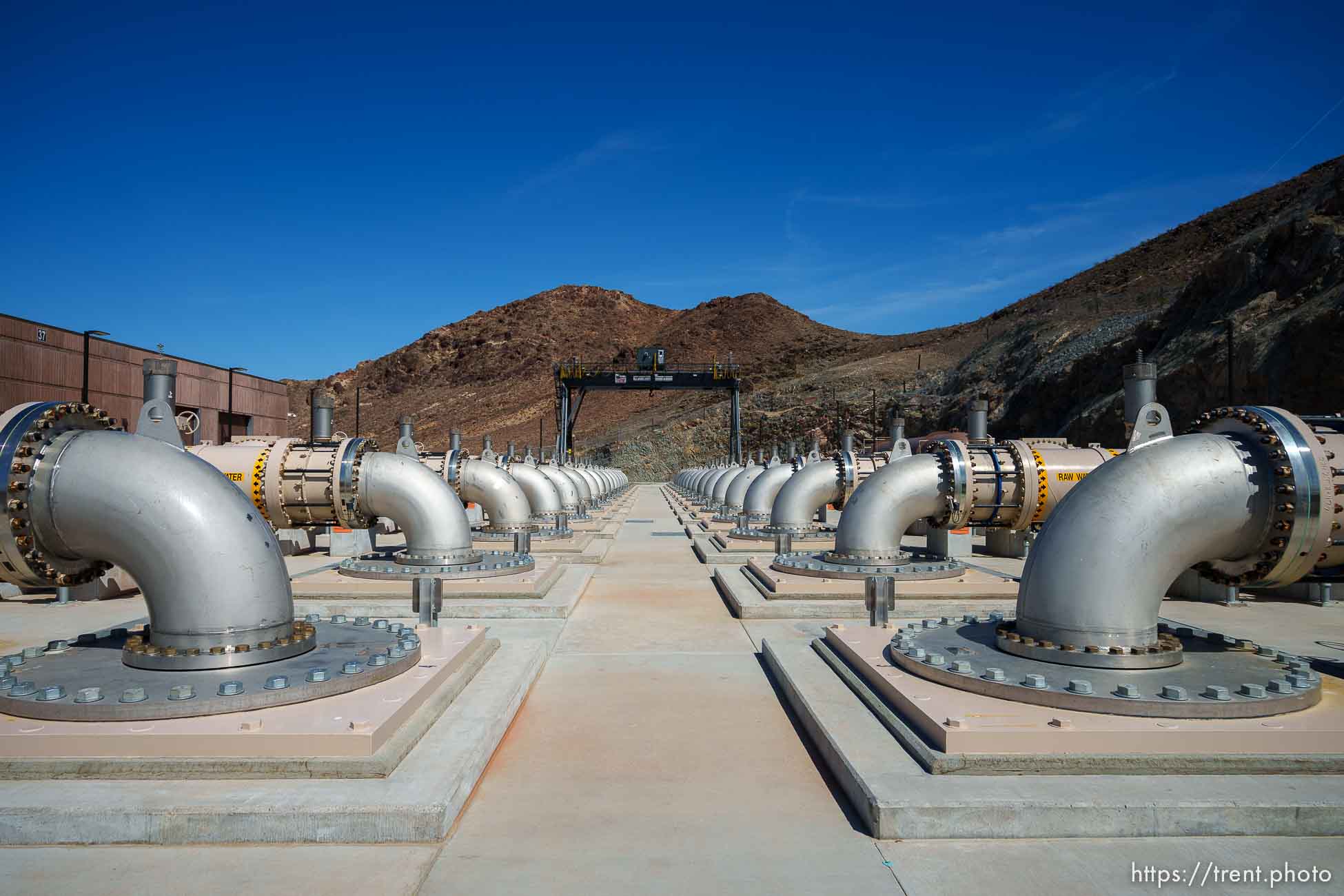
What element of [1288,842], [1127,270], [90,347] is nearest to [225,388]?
[90,347]

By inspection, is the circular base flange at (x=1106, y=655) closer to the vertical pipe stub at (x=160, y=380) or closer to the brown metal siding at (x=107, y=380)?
the vertical pipe stub at (x=160, y=380)

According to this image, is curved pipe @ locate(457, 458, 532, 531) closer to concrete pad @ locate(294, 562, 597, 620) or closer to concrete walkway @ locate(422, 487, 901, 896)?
concrete pad @ locate(294, 562, 597, 620)

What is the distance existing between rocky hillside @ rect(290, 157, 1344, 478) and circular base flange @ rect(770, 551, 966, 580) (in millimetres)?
13283

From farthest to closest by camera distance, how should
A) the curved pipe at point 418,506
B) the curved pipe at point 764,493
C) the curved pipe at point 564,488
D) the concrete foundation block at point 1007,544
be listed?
the curved pipe at point 564,488 < the curved pipe at point 764,493 < the concrete foundation block at point 1007,544 < the curved pipe at point 418,506

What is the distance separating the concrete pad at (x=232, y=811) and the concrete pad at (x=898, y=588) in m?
6.06

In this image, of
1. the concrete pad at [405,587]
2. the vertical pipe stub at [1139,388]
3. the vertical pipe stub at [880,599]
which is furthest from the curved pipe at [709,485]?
the vertical pipe stub at [1139,388]

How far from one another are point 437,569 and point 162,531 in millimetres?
5324

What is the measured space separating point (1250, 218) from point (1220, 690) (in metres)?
94.3

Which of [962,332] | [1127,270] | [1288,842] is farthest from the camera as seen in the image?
[962,332]

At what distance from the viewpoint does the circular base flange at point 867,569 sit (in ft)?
32.2

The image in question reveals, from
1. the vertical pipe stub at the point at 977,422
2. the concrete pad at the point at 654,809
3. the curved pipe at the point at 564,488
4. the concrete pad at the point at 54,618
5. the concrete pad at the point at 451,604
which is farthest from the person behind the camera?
the curved pipe at the point at 564,488

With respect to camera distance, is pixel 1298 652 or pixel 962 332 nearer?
pixel 1298 652

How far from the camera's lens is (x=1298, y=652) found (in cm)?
718

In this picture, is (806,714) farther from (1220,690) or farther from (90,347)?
(90,347)
